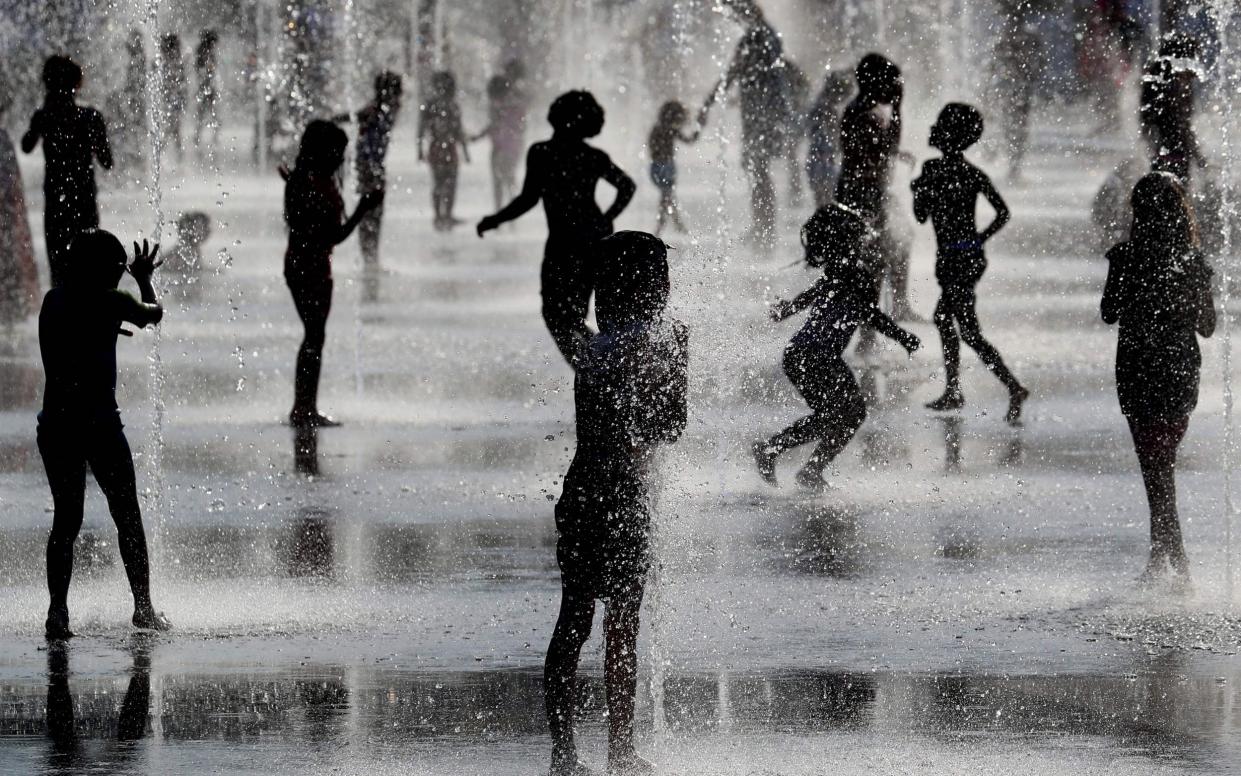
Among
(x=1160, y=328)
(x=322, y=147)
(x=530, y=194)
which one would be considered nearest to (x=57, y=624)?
(x=1160, y=328)

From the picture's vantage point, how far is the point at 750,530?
9438 mm

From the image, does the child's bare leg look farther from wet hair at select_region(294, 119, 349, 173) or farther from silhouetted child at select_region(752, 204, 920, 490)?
wet hair at select_region(294, 119, 349, 173)

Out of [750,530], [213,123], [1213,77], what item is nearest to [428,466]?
[750,530]

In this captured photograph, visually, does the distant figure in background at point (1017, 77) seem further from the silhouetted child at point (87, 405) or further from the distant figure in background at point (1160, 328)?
the silhouetted child at point (87, 405)

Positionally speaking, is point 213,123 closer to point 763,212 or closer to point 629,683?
point 763,212

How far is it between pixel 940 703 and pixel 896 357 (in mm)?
8827

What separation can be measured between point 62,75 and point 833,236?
203 inches

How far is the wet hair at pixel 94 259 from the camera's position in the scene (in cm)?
742

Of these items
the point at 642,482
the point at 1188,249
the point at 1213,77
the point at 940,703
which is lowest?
the point at 940,703

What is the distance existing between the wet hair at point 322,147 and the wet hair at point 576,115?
1.02 m

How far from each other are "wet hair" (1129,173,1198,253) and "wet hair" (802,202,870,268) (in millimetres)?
2145

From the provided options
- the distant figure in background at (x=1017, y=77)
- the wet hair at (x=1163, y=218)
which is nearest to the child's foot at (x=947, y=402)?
the wet hair at (x=1163, y=218)

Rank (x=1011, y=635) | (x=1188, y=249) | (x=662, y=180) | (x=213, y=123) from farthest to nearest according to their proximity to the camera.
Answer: (x=213, y=123) → (x=662, y=180) → (x=1188, y=249) → (x=1011, y=635)

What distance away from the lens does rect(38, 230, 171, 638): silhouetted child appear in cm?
742
